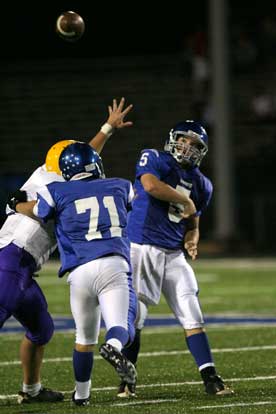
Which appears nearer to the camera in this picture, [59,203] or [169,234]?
[59,203]

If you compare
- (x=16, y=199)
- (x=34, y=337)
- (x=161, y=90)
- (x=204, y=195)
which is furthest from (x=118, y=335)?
(x=161, y=90)

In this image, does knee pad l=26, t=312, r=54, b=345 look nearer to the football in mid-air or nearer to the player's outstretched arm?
the player's outstretched arm

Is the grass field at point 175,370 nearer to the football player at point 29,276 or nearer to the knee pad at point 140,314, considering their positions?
the football player at point 29,276

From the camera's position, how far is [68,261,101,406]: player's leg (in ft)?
20.0

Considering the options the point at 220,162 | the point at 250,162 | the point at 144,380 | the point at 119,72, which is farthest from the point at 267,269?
the point at 144,380

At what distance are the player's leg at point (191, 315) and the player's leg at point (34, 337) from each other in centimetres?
78

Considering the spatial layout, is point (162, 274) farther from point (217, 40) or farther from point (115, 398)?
point (217, 40)

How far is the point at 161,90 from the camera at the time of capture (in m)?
21.6

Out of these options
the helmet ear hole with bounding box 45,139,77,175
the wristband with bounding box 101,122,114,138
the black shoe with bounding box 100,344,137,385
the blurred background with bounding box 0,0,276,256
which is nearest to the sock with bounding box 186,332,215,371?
the black shoe with bounding box 100,344,137,385

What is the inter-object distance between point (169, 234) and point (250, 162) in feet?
44.3

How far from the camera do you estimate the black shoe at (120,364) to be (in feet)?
18.6

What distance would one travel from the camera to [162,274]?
6938 millimetres

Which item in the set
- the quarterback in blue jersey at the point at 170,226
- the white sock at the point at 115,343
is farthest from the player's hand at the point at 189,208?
the white sock at the point at 115,343

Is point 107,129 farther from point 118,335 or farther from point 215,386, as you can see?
point 215,386
